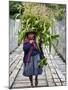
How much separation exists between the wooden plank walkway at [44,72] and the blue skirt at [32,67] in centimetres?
4

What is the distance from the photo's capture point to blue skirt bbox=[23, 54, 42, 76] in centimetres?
242

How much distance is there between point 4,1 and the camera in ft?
7.79

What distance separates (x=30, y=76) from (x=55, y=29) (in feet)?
1.91

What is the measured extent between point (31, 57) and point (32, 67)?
0.11 metres

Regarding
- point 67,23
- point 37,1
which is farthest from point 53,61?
point 37,1

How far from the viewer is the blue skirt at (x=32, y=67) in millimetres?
2424

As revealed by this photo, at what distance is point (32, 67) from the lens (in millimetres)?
2441

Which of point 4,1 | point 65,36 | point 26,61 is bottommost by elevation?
point 26,61

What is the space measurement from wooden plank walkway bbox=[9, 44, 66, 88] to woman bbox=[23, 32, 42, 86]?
0.14 feet

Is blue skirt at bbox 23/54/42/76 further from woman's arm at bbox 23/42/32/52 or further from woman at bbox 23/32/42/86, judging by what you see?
woman's arm at bbox 23/42/32/52

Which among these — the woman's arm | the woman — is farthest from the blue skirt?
the woman's arm

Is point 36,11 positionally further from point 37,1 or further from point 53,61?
point 53,61

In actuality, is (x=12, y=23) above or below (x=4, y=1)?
below

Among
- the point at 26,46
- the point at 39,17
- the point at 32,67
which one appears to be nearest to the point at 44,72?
the point at 32,67
